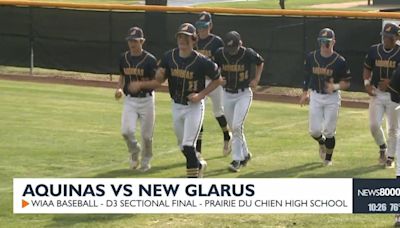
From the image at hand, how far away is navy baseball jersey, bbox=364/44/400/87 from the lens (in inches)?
561

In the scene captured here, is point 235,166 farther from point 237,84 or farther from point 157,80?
point 157,80

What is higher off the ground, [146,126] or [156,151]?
[146,126]

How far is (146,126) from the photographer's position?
14266 mm

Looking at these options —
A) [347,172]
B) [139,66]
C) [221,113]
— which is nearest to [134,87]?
[139,66]

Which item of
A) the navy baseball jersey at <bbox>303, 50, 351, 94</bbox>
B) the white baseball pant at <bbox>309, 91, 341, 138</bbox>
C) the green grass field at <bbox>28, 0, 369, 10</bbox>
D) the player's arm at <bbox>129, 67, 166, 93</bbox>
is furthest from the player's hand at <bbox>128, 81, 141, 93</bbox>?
the green grass field at <bbox>28, 0, 369, 10</bbox>

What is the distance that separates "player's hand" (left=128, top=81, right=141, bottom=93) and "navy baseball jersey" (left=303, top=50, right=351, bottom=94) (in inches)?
104

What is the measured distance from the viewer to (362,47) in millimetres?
23797

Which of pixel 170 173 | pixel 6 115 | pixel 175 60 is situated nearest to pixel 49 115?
pixel 6 115

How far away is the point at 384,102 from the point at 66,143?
5.45 meters

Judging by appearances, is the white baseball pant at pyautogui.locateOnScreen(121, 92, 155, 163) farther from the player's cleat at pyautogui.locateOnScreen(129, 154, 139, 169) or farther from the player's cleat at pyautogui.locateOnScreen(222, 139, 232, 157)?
the player's cleat at pyautogui.locateOnScreen(222, 139, 232, 157)

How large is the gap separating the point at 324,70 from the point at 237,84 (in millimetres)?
1305

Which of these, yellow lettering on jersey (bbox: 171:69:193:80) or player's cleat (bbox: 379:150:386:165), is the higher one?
yellow lettering on jersey (bbox: 171:69:193:80)

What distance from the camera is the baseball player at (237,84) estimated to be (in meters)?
14.4

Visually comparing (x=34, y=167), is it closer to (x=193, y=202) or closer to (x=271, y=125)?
(x=193, y=202)
